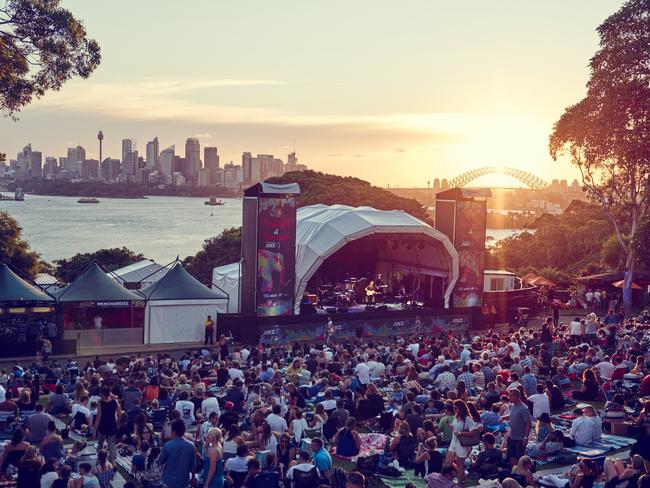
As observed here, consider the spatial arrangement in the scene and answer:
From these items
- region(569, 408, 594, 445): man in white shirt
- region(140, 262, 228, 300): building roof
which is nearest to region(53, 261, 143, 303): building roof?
region(140, 262, 228, 300): building roof

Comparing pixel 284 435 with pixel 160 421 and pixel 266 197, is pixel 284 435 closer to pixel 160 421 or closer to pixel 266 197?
pixel 160 421

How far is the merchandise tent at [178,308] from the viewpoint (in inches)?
936

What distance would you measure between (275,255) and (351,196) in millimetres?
27879

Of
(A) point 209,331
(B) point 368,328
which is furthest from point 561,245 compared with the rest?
(A) point 209,331

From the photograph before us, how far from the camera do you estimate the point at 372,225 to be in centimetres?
2627

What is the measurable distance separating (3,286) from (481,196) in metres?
17.4

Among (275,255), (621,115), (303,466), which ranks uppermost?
(621,115)

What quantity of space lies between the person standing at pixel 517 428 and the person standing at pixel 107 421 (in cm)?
588

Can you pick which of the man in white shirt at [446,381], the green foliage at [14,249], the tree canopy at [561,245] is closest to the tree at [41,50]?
the man in white shirt at [446,381]

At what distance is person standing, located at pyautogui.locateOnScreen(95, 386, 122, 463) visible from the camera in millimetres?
11281

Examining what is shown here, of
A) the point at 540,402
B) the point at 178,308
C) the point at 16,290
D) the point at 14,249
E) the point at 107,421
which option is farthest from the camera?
the point at 14,249

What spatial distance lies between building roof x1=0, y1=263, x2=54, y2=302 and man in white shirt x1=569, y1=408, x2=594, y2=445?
15.6 meters

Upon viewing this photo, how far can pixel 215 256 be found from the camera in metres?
46.9

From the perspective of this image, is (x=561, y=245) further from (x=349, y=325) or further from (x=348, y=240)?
(x=348, y=240)
